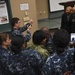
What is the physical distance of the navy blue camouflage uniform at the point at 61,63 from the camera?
2.13m

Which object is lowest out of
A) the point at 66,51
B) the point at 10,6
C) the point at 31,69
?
the point at 31,69

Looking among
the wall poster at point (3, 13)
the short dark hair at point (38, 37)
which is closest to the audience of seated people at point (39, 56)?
the short dark hair at point (38, 37)

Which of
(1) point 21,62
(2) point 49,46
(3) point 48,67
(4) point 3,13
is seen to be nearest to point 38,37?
(2) point 49,46

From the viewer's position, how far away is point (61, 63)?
2141 mm

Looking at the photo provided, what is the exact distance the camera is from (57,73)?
2.16 m

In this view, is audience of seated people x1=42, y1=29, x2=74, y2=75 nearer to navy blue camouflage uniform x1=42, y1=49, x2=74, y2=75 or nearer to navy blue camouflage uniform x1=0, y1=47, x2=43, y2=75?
navy blue camouflage uniform x1=42, y1=49, x2=74, y2=75

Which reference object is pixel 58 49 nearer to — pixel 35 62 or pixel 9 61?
pixel 35 62

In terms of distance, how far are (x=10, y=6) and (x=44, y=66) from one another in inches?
139

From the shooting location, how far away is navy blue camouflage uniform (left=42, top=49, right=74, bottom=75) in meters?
2.13

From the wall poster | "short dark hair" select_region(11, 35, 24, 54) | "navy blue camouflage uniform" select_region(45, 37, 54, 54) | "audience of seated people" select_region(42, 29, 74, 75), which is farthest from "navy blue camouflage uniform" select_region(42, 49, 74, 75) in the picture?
the wall poster

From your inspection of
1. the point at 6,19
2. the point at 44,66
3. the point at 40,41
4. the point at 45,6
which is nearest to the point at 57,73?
the point at 44,66

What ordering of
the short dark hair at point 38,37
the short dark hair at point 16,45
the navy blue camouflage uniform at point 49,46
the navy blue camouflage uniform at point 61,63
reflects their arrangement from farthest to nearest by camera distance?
the navy blue camouflage uniform at point 49,46, the short dark hair at point 38,37, the short dark hair at point 16,45, the navy blue camouflage uniform at point 61,63

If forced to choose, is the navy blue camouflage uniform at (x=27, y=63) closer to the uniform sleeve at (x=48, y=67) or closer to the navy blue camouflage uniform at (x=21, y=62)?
the navy blue camouflage uniform at (x=21, y=62)

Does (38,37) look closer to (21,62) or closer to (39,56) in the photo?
(39,56)
